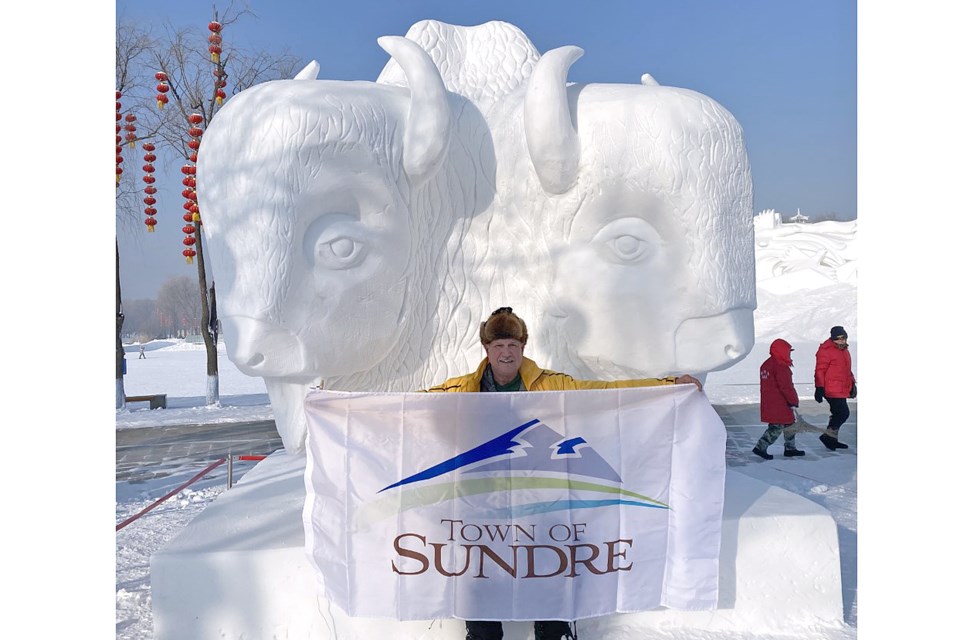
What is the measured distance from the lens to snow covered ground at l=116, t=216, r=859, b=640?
3.69m

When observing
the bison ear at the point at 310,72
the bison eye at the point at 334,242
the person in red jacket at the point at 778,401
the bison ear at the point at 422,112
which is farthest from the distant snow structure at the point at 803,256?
the bison eye at the point at 334,242

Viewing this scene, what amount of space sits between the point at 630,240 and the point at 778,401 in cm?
382

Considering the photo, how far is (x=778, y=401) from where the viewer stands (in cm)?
608

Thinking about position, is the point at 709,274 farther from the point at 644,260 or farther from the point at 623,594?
the point at 623,594

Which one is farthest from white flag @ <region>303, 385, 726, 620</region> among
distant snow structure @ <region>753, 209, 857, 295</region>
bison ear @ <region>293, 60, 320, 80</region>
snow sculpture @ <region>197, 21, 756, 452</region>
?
distant snow structure @ <region>753, 209, 857, 295</region>

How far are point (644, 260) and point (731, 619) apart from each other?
139 centimetres

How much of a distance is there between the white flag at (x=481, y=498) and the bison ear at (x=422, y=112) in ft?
3.43

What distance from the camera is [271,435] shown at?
7.95 meters

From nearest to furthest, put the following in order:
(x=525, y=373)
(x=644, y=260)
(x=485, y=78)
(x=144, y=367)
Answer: (x=525, y=373)
(x=644, y=260)
(x=485, y=78)
(x=144, y=367)

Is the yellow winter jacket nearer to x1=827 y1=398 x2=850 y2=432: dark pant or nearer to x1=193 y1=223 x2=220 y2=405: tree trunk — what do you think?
x1=827 y1=398 x2=850 y2=432: dark pant

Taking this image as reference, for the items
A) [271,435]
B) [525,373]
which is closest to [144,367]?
[271,435]

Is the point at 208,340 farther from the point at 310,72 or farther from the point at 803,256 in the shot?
the point at 803,256

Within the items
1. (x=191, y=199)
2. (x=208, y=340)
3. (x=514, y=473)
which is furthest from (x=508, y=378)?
(x=208, y=340)

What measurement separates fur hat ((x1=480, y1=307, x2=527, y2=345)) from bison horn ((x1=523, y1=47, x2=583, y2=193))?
0.82 m
